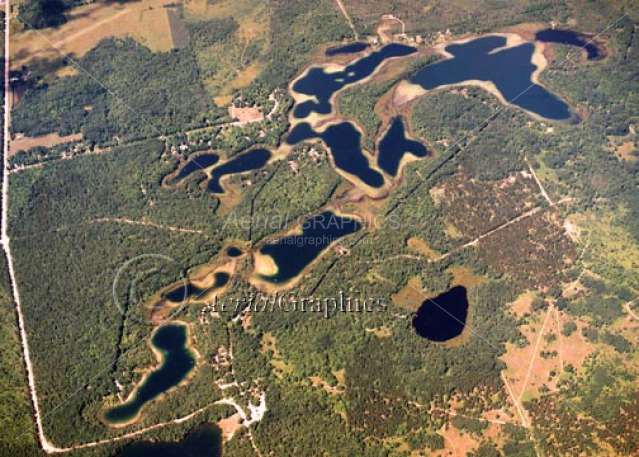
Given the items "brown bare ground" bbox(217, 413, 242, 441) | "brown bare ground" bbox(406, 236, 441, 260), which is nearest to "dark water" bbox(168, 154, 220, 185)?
"brown bare ground" bbox(406, 236, 441, 260)

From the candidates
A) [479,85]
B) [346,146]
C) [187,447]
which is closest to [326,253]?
[346,146]

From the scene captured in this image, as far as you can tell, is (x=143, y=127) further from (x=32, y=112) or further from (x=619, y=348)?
(x=619, y=348)

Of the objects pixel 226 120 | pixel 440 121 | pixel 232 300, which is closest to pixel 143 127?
pixel 226 120

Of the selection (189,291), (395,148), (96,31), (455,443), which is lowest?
(455,443)

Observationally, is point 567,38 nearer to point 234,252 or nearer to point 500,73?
point 500,73

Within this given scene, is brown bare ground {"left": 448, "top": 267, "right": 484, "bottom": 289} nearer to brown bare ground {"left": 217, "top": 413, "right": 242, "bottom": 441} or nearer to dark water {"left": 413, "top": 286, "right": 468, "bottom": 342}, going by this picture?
dark water {"left": 413, "top": 286, "right": 468, "bottom": 342}
